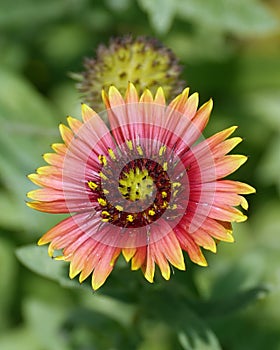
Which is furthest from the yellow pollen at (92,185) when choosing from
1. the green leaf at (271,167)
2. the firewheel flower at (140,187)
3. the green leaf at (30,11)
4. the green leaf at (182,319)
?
the green leaf at (30,11)

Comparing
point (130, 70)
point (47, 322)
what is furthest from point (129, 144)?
point (47, 322)

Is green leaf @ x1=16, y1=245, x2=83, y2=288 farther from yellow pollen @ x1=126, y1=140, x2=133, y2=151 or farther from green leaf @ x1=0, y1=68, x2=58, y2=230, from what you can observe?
green leaf @ x1=0, y1=68, x2=58, y2=230

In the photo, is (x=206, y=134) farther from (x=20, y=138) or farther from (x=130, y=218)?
(x=130, y=218)

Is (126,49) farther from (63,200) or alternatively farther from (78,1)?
(78,1)

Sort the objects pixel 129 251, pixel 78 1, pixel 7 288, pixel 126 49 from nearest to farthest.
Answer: pixel 129 251
pixel 126 49
pixel 7 288
pixel 78 1

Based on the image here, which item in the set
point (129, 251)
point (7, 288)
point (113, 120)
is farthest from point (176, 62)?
point (7, 288)
